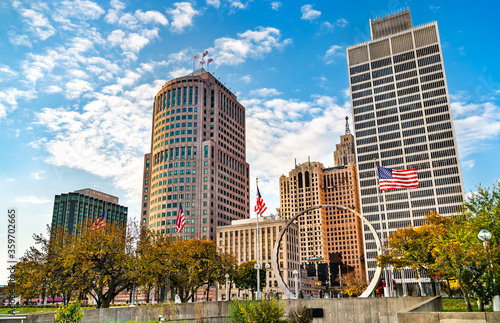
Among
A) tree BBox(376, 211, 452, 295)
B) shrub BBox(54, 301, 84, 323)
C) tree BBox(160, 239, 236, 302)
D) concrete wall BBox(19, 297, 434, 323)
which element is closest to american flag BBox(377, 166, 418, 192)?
tree BBox(376, 211, 452, 295)

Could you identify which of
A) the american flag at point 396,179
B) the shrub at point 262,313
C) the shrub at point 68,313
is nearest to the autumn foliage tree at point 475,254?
the american flag at point 396,179

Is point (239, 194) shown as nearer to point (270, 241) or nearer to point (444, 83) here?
point (270, 241)

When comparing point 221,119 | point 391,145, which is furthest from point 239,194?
point 391,145

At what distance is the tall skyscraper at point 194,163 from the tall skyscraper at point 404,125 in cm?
5529

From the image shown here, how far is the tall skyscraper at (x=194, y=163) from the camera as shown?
153 m

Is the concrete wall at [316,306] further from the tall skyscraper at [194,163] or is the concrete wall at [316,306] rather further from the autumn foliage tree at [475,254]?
the tall skyscraper at [194,163]

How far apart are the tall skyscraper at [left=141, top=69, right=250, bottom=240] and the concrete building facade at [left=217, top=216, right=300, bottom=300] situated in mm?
7944

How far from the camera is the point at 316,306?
3403 cm

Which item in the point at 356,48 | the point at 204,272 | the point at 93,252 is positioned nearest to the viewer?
the point at 93,252

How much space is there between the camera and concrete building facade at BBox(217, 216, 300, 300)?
460 ft

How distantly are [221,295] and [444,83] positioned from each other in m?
117

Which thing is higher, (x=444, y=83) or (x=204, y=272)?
(x=444, y=83)

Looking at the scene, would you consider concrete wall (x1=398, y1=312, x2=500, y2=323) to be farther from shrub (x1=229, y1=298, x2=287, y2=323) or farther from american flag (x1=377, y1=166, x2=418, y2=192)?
american flag (x1=377, y1=166, x2=418, y2=192)

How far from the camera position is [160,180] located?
522ft
